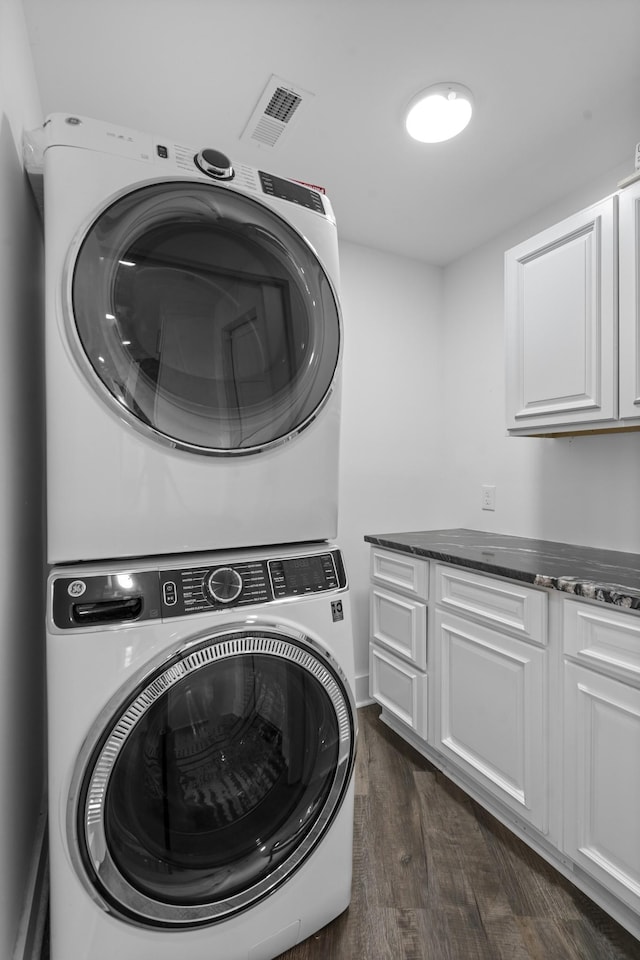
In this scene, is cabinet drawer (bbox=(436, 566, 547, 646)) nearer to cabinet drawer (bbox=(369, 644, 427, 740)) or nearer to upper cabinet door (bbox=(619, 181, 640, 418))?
cabinet drawer (bbox=(369, 644, 427, 740))

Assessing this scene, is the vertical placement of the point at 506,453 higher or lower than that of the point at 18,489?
higher

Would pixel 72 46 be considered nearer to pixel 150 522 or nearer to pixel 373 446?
pixel 150 522

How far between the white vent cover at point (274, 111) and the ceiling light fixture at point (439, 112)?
0.37 meters

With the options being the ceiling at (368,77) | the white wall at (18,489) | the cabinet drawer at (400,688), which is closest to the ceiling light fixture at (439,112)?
the ceiling at (368,77)

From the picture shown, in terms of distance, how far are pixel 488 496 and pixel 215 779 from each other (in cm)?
194

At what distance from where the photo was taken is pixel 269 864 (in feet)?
3.70

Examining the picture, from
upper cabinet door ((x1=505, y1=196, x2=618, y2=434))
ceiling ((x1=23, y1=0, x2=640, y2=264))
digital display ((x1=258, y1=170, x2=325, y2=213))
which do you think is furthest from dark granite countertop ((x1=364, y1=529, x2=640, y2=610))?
ceiling ((x1=23, y1=0, x2=640, y2=264))

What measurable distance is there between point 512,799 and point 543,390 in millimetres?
1431

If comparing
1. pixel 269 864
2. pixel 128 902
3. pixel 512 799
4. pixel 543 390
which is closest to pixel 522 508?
pixel 543 390

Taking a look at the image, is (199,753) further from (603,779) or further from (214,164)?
(214,164)

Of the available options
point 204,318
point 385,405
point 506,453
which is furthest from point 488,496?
point 204,318

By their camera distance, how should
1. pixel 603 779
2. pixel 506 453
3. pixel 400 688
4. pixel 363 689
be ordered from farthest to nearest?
pixel 363 689, pixel 506 453, pixel 400 688, pixel 603 779

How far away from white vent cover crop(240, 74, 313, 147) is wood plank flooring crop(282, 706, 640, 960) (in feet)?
8.05

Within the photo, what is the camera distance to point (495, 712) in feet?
5.43
